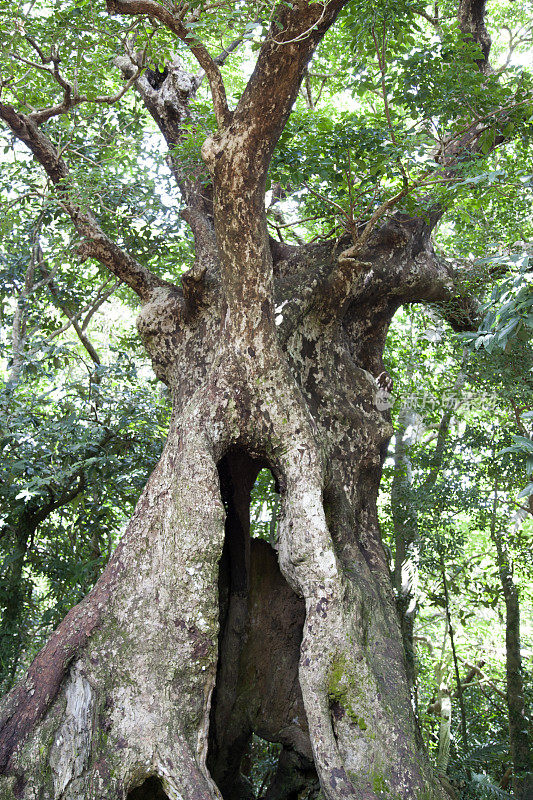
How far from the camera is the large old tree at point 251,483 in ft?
9.89

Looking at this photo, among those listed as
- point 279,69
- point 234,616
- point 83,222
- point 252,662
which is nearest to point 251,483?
point 234,616

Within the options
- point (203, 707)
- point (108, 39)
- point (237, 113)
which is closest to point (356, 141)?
point (237, 113)

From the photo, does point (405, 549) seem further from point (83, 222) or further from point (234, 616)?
point (83, 222)

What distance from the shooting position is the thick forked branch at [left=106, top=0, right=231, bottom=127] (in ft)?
11.0

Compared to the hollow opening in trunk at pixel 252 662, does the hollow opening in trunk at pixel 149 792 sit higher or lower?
lower

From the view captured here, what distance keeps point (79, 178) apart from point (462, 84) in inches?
111

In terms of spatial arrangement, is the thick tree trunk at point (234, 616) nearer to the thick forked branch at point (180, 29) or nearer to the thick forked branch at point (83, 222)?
the thick forked branch at point (83, 222)

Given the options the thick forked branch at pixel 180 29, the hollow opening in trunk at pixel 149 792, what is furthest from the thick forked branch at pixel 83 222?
the hollow opening in trunk at pixel 149 792

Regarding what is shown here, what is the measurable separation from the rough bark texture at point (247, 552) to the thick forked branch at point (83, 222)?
0.06 ft

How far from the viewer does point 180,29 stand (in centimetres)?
350

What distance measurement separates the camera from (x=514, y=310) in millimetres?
2375

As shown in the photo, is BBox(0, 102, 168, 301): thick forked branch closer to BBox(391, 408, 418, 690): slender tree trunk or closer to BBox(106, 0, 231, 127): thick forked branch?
BBox(106, 0, 231, 127): thick forked branch

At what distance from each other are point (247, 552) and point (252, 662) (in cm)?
76

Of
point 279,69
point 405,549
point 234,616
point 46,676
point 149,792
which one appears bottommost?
point 149,792
